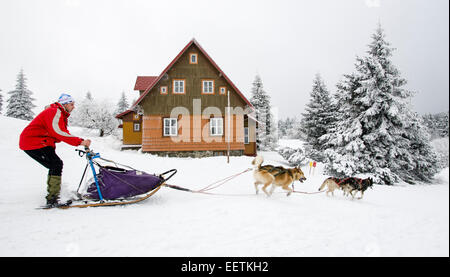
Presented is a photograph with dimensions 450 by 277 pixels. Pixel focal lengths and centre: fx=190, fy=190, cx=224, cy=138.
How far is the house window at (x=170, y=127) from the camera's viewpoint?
1720 cm

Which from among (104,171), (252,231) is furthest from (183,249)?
(104,171)

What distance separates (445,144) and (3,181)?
33.0 feet

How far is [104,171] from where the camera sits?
14.4ft

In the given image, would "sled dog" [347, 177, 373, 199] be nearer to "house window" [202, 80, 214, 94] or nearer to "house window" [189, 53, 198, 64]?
"house window" [202, 80, 214, 94]

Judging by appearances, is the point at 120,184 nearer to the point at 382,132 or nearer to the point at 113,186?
the point at 113,186

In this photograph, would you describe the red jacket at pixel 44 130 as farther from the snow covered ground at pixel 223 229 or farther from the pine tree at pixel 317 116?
Answer: the pine tree at pixel 317 116

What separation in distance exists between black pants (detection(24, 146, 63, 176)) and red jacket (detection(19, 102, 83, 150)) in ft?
0.31

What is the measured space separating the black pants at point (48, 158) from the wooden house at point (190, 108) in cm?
1297

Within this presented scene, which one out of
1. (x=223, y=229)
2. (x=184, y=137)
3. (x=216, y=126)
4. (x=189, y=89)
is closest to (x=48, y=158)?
(x=223, y=229)

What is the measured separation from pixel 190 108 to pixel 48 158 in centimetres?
1355

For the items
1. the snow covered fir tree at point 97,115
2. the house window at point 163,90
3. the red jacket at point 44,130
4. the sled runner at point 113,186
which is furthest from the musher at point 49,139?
the snow covered fir tree at point 97,115

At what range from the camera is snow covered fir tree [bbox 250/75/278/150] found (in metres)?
30.1

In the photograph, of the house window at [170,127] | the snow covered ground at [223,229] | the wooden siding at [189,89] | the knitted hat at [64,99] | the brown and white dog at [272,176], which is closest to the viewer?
the snow covered ground at [223,229]

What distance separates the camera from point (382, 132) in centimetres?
1148
